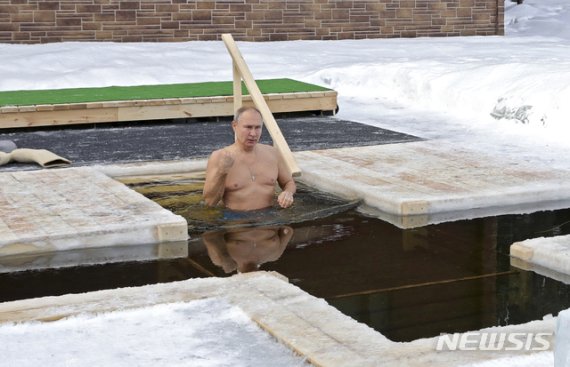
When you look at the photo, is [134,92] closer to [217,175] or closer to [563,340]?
[217,175]

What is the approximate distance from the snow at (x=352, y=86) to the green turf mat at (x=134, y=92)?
2.91ft

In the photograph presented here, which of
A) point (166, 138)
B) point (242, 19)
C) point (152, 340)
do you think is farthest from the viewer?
point (242, 19)

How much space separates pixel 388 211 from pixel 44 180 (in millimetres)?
2746

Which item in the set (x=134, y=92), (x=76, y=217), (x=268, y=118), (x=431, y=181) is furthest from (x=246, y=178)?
(x=134, y=92)

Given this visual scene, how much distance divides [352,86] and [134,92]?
11.1 feet

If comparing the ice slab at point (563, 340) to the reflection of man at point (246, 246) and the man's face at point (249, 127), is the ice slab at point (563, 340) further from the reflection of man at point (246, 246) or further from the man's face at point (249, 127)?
the man's face at point (249, 127)

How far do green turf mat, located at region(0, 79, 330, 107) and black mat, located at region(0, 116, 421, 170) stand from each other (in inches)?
12.7

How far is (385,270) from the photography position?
A: 582cm

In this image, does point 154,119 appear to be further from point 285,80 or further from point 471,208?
point 471,208

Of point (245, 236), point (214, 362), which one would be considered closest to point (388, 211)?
point (245, 236)

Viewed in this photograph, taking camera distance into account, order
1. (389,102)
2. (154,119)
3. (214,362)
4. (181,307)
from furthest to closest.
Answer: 1. (389,102)
2. (154,119)
3. (181,307)
4. (214,362)

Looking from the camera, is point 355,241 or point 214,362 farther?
point 355,241

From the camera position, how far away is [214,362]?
416cm

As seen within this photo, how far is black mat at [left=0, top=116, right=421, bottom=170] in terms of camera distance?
9.95 meters
